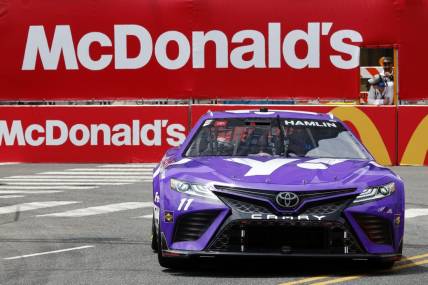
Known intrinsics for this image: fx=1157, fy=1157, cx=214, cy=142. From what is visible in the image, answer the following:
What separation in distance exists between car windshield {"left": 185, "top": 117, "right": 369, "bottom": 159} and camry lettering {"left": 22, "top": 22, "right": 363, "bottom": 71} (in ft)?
37.9

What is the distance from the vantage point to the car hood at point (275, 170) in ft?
28.0

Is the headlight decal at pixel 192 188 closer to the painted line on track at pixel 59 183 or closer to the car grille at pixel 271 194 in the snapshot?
the car grille at pixel 271 194

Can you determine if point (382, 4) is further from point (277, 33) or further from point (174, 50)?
point (174, 50)

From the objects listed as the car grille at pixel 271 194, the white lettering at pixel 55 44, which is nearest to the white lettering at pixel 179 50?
the white lettering at pixel 55 44

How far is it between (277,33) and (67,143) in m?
4.45

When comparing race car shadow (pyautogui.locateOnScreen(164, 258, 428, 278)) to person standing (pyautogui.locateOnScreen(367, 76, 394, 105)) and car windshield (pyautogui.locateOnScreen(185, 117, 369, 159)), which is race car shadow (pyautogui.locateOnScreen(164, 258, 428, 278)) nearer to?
car windshield (pyautogui.locateOnScreen(185, 117, 369, 159))

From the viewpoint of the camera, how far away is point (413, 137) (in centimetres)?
2097

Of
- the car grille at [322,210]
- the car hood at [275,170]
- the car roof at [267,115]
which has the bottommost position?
the car grille at [322,210]

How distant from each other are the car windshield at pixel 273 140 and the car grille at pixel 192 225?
1.29 metres

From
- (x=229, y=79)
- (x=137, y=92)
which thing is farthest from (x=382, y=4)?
(x=137, y=92)

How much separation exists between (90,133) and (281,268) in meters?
13.0

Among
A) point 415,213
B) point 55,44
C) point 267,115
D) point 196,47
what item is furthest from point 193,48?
point 267,115

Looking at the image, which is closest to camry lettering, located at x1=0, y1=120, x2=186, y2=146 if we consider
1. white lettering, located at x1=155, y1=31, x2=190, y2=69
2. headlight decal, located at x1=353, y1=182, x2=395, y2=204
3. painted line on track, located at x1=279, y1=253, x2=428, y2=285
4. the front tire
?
white lettering, located at x1=155, y1=31, x2=190, y2=69

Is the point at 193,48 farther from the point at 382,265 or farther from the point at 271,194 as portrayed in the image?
the point at 271,194
